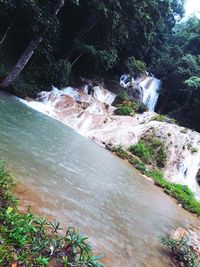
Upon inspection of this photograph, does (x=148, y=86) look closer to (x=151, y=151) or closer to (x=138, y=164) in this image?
(x=151, y=151)

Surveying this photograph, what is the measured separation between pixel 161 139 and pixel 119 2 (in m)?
11.2

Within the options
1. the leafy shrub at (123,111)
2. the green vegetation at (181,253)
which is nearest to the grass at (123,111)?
the leafy shrub at (123,111)

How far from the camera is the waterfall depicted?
32.0 m

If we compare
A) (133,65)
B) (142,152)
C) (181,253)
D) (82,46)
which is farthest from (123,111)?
(181,253)

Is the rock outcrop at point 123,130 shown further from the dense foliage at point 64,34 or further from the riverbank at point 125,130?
the dense foliage at point 64,34

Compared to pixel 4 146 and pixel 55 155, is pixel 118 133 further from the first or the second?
pixel 4 146

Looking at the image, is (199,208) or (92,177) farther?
(199,208)

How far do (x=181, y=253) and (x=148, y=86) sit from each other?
30.5 meters

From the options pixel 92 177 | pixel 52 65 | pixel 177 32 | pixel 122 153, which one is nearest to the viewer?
pixel 92 177

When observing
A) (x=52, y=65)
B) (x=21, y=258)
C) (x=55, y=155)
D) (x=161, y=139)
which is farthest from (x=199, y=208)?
(x=52, y=65)

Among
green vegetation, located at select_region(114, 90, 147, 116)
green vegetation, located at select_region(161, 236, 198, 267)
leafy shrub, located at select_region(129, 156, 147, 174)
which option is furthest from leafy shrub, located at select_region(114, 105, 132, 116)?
green vegetation, located at select_region(161, 236, 198, 267)

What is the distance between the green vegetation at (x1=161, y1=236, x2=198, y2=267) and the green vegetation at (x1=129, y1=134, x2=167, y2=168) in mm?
10570

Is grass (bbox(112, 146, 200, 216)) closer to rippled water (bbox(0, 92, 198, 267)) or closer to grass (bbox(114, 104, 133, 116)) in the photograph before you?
rippled water (bbox(0, 92, 198, 267))

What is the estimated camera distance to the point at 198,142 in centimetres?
1978
